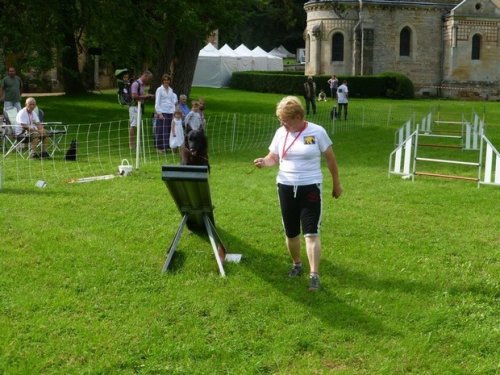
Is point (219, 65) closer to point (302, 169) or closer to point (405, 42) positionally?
point (405, 42)

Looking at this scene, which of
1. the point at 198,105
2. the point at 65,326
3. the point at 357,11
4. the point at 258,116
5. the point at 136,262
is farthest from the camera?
the point at 357,11

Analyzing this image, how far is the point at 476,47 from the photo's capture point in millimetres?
46375

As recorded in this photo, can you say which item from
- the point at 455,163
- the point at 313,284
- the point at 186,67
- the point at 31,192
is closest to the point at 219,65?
the point at 186,67

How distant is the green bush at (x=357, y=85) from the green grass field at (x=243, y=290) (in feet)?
106

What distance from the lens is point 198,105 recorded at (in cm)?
1285

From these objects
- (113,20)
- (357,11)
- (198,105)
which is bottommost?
(198,105)

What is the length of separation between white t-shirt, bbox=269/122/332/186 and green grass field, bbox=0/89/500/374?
1033 millimetres

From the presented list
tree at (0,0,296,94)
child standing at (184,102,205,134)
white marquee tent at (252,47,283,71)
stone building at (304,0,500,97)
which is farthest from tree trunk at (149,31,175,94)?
white marquee tent at (252,47,283,71)

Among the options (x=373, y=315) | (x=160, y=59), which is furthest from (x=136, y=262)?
(x=160, y=59)

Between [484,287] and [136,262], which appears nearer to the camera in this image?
[484,287]

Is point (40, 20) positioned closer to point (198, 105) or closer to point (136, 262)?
point (198, 105)

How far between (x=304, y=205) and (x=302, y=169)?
0.32 metres

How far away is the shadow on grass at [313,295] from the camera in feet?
16.9

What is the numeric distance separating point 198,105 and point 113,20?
26.6ft
